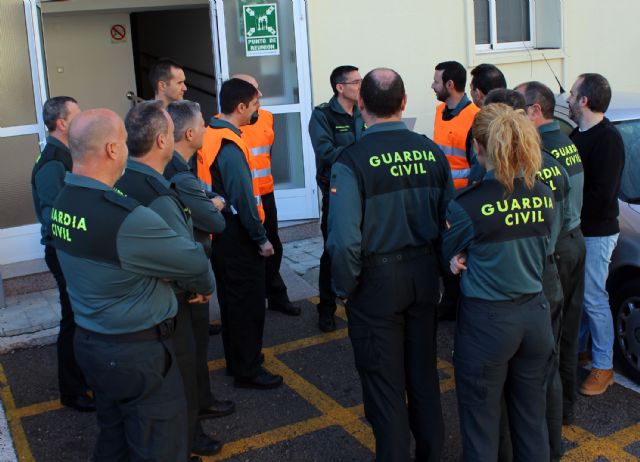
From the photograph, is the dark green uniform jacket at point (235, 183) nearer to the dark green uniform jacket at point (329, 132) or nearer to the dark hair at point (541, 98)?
the dark green uniform jacket at point (329, 132)

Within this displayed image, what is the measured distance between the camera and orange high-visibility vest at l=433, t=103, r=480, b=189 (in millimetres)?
5195

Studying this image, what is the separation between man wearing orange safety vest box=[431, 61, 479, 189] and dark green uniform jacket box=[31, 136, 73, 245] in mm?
2604

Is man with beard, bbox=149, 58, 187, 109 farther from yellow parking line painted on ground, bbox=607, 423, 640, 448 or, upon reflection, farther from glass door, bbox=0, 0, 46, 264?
yellow parking line painted on ground, bbox=607, 423, 640, 448

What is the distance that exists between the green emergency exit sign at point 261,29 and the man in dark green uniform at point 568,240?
4192 millimetres

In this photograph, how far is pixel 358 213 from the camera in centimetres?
327

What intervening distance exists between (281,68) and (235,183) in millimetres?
3878

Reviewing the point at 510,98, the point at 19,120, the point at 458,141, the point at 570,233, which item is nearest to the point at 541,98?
the point at 510,98

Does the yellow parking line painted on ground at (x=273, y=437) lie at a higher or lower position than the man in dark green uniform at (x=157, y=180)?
lower

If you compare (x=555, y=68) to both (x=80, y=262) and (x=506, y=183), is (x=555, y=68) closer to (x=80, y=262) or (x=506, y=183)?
(x=506, y=183)

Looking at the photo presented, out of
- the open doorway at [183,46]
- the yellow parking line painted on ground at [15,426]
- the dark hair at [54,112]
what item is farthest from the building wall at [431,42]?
the yellow parking line painted on ground at [15,426]

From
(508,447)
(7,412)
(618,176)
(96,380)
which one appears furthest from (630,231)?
(7,412)

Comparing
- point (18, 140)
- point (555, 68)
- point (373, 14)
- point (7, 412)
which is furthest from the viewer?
point (555, 68)

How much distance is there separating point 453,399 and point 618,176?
167cm

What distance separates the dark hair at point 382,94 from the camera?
10.9 ft
